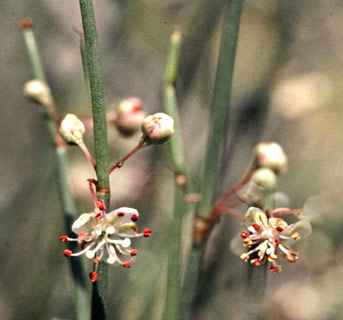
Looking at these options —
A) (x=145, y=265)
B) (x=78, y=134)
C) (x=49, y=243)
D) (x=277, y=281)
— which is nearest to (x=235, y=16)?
(x=78, y=134)

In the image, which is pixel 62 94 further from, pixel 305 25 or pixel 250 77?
pixel 305 25

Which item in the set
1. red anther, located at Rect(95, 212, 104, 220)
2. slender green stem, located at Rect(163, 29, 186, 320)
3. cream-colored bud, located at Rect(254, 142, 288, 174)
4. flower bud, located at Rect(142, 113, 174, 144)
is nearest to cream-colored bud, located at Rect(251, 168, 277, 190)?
cream-colored bud, located at Rect(254, 142, 288, 174)

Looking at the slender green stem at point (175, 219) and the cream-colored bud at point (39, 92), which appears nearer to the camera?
the slender green stem at point (175, 219)

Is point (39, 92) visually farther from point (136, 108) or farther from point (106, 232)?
point (106, 232)

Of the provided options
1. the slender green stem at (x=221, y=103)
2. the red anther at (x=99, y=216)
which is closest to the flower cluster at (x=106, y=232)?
the red anther at (x=99, y=216)

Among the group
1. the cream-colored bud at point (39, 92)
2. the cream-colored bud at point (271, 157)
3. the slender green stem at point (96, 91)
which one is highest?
the slender green stem at point (96, 91)

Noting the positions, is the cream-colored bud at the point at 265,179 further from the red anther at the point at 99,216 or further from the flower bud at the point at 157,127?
the red anther at the point at 99,216

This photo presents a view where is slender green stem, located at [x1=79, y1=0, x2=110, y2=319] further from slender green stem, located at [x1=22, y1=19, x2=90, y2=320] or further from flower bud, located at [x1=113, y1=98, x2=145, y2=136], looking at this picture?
flower bud, located at [x1=113, y1=98, x2=145, y2=136]
